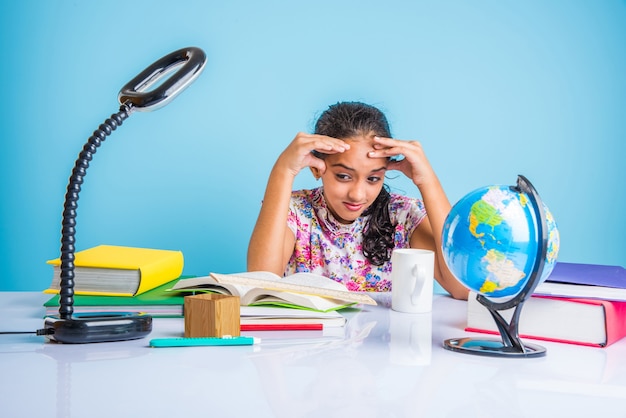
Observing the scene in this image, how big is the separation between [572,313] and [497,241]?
271 millimetres

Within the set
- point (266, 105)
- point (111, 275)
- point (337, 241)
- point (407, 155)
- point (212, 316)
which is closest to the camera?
point (212, 316)

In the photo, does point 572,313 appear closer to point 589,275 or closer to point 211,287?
point 589,275

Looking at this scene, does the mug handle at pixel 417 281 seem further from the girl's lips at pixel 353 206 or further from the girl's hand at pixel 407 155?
the girl's lips at pixel 353 206

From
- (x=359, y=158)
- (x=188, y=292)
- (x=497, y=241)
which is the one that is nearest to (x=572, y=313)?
(x=497, y=241)

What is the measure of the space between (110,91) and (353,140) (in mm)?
1591

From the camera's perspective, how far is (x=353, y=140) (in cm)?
224

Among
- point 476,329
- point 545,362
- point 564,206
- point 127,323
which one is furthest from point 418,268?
point 564,206

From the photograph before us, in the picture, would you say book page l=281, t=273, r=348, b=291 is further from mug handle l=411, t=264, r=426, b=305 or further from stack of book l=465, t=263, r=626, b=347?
stack of book l=465, t=263, r=626, b=347

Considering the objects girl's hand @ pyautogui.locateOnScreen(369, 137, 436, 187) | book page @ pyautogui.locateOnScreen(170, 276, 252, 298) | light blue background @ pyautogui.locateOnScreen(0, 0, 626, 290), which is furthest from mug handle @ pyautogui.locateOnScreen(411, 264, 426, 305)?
light blue background @ pyautogui.locateOnScreen(0, 0, 626, 290)

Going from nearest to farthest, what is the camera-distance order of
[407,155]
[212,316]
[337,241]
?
1. [212,316]
2. [407,155]
3. [337,241]

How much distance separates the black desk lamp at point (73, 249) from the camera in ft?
3.94

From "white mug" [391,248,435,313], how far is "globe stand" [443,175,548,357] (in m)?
0.26

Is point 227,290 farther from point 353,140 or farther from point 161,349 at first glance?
point 353,140

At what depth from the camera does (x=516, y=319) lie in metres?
1.17
